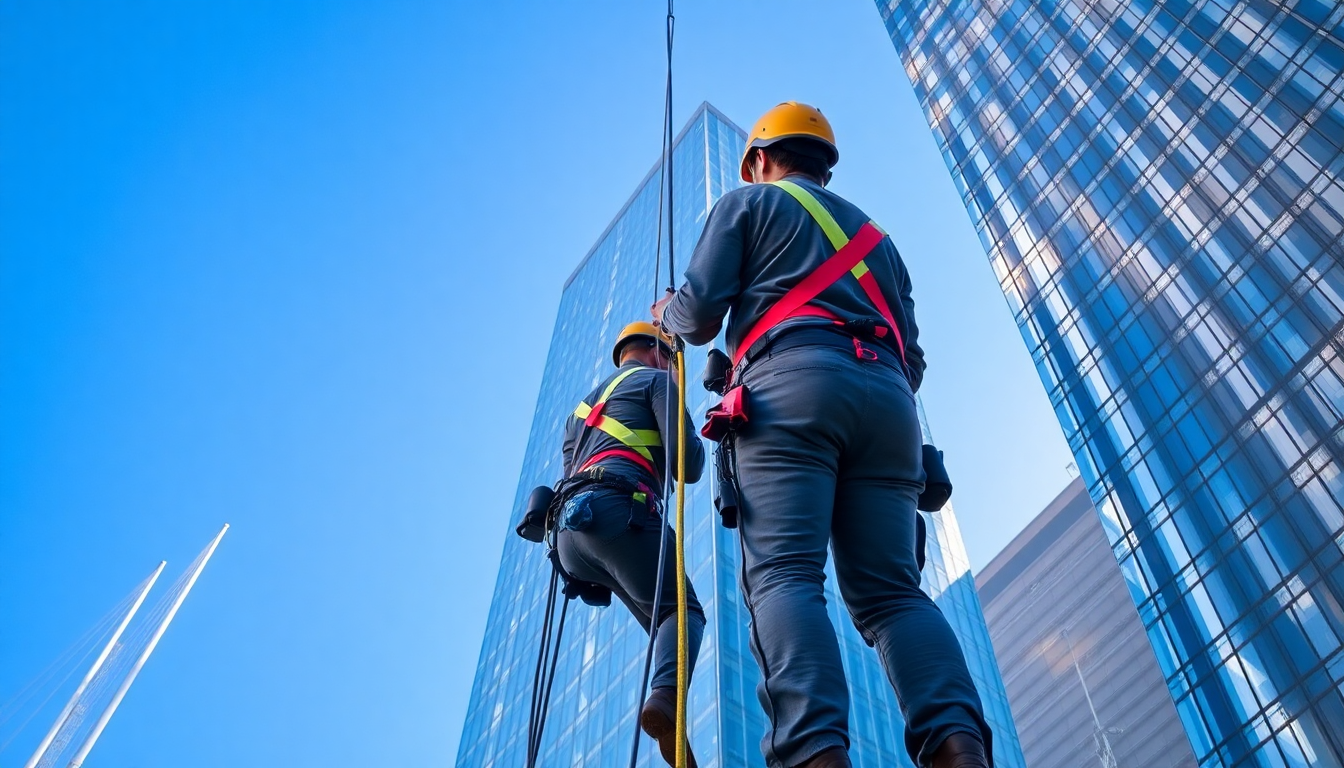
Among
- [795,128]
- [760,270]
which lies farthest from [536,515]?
[795,128]

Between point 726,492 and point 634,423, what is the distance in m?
1.76

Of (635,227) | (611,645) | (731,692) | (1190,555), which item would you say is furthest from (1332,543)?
(635,227)

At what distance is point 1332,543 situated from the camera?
26375 mm

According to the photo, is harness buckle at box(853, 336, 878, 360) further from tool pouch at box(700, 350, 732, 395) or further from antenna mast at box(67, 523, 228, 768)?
antenna mast at box(67, 523, 228, 768)

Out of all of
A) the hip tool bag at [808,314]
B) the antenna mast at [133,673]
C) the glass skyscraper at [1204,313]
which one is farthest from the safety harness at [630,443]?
the antenna mast at [133,673]

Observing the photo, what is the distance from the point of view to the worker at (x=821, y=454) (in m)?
2.42

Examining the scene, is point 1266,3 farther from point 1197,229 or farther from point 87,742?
point 87,742

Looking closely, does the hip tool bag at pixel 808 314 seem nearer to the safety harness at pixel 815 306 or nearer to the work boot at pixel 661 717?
the safety harness at pixel 815 306

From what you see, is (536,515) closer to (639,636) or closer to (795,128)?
(795,128)

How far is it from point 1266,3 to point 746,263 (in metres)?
40.9

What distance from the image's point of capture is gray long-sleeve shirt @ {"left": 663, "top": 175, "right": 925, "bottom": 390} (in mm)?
3312

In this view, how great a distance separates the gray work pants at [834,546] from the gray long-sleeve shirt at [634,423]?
1.37 m

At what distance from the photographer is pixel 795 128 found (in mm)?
3984

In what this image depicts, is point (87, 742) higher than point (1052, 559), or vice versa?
point (1052, 559)
